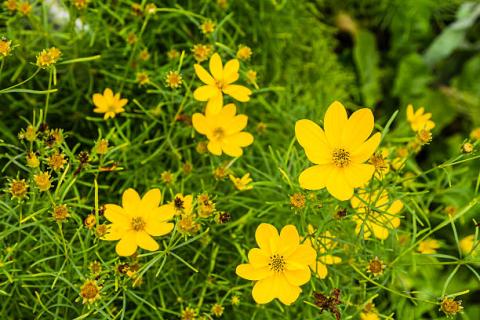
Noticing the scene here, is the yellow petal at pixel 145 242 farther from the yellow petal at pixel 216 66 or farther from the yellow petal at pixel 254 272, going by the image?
the yellow petal at pixel 216 66

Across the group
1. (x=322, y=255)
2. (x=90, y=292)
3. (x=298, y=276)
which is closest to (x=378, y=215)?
(x=322, y=255)

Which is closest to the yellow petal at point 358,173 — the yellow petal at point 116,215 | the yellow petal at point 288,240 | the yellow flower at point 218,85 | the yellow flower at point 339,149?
the yellow flower at point 339,149

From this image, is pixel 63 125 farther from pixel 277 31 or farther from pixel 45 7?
pixel 277 31

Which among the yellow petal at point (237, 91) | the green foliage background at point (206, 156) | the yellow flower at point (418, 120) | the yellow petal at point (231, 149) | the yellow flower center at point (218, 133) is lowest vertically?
the green foliage background at point (206, 156)

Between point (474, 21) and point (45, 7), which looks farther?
point (474, 21)

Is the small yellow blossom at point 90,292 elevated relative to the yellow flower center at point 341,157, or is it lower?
lower

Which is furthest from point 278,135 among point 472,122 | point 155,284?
point 472,122
